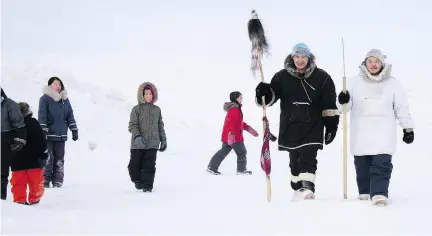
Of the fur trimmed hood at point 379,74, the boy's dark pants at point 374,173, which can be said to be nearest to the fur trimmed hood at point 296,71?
the fur trimmed hood at point 379,74

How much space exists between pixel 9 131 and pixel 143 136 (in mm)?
2967

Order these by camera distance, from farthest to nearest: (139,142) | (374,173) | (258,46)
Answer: (139,142) < (258,46) < (374,173)

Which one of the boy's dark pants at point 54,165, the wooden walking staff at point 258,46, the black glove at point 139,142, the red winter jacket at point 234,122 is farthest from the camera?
the red winter jacket at point 234,122

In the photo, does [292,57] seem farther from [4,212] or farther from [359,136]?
[4,212]

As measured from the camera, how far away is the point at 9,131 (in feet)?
23.5

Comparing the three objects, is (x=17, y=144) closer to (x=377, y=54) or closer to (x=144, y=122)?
(x=144, y=122)

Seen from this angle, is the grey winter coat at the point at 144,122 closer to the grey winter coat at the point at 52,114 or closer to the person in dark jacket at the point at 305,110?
the grey winter coat at the point at 52,114

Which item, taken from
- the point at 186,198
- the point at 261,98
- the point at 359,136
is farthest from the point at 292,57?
the point at 186,198

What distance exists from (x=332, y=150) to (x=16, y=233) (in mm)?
13370

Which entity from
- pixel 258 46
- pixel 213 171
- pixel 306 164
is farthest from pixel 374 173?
pixel 213 171

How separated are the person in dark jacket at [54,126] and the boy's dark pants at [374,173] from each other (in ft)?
18.2

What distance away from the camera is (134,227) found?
5820 millimetres

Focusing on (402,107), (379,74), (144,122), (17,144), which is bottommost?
(17,144)

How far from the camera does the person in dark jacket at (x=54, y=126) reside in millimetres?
10242
